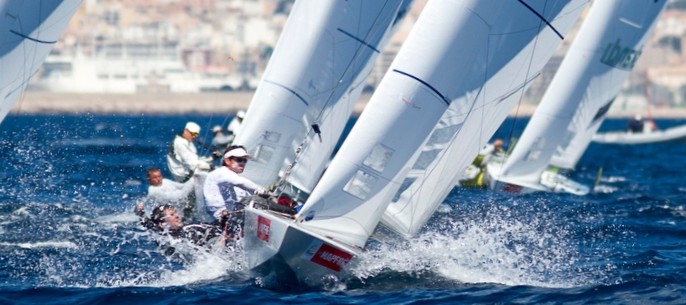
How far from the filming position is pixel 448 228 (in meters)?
13.6

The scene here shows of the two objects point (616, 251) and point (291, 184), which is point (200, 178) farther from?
point (616, 251)

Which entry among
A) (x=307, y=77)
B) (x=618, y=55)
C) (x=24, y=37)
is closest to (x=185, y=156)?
(x=307, y=77)

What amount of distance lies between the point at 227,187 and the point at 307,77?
378cm

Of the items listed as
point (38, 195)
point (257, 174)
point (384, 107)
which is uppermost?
point (384, 107)

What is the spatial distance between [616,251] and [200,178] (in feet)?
13.7

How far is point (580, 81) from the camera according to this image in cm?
1972

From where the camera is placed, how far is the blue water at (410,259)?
1010 centimetres

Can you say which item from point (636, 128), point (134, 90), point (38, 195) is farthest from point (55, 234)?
point (134, 90)

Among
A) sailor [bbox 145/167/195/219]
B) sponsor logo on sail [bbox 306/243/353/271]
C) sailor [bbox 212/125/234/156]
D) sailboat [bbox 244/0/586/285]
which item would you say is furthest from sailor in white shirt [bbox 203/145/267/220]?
sailor [bbox 212/125/234/156]

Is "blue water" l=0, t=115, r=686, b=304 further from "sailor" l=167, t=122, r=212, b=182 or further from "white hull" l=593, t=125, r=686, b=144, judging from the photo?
"white hull" l=593, t=125, r=686, b=144

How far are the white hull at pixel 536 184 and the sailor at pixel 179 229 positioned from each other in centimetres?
882

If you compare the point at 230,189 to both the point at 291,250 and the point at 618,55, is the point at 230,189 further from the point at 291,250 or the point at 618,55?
the point at 618,55

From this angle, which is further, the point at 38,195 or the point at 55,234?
the point at 38,195

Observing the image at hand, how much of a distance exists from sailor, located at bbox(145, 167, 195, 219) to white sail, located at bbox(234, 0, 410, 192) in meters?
1.38
